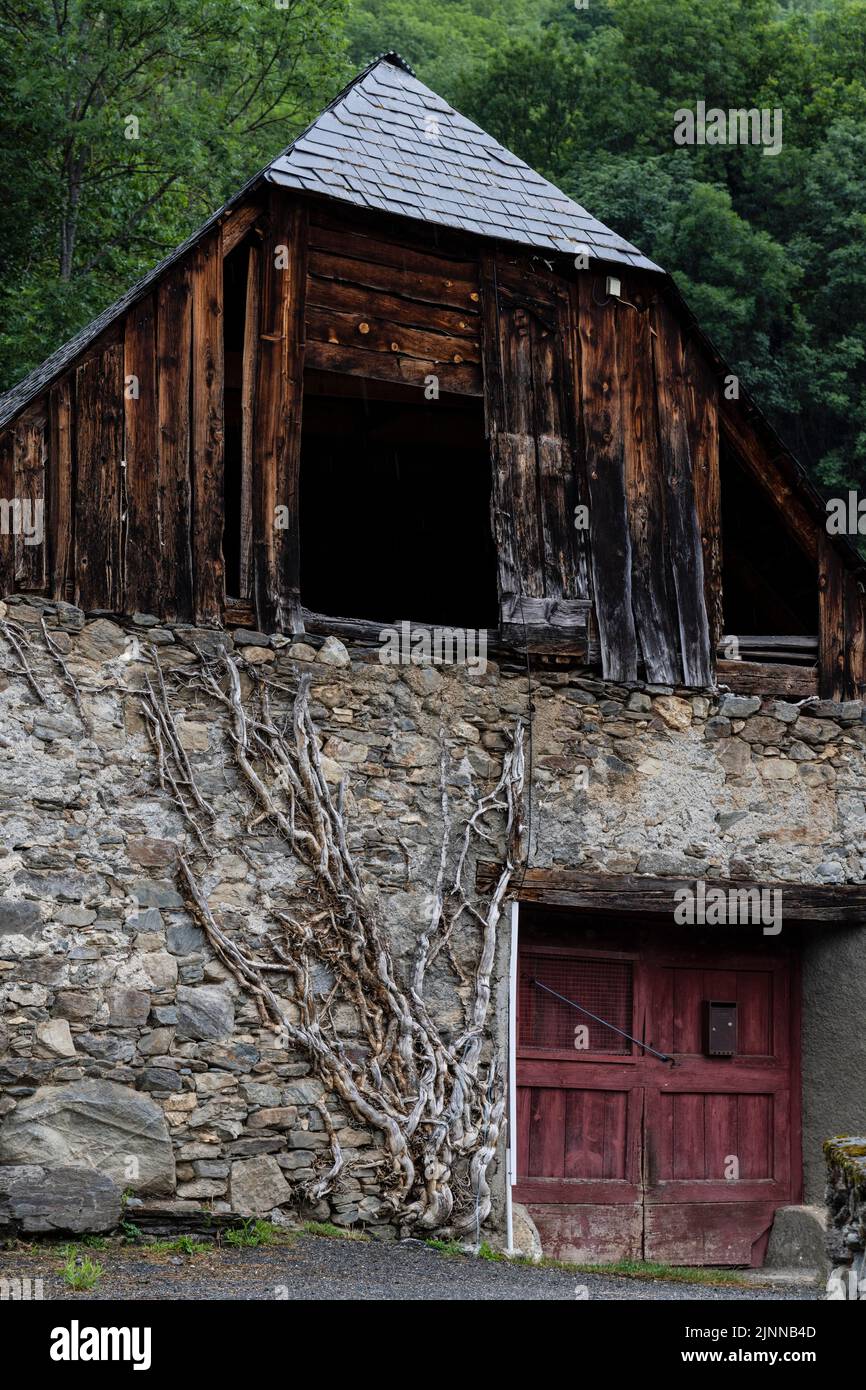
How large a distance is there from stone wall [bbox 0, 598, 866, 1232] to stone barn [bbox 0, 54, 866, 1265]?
2cm

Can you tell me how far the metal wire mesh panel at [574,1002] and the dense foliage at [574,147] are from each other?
453 inches

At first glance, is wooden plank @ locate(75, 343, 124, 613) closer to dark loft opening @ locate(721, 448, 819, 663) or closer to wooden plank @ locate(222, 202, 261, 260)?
wooden plank @ locate(222, 202, 261, 260)

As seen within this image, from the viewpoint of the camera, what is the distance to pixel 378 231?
8758 millimetres

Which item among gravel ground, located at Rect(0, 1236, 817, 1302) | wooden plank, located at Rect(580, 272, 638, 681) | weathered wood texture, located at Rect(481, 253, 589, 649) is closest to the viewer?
gravel ground, located at Rect(0, 1236, 817, 1302)

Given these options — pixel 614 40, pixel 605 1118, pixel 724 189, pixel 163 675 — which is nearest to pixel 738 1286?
pixel 605 1118

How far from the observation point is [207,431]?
808cm

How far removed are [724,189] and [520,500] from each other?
47.7 ft

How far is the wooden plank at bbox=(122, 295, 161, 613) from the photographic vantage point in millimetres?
7809

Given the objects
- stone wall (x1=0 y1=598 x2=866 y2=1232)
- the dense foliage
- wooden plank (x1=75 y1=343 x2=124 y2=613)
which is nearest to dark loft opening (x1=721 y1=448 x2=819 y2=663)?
stone wall (x1=0 y1=598 x2=866 y2=1232)

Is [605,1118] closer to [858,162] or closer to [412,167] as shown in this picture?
[412,167]

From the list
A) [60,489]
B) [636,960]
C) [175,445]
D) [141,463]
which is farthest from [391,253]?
[636,960]

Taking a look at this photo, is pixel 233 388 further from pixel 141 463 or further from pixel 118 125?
pixel 118 125

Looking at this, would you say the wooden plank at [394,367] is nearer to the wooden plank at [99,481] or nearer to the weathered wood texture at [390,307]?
the weathered wood texture at [390,307]

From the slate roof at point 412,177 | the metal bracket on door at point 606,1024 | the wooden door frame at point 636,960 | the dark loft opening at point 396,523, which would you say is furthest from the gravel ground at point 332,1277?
the dark loft opening at point 396,523
